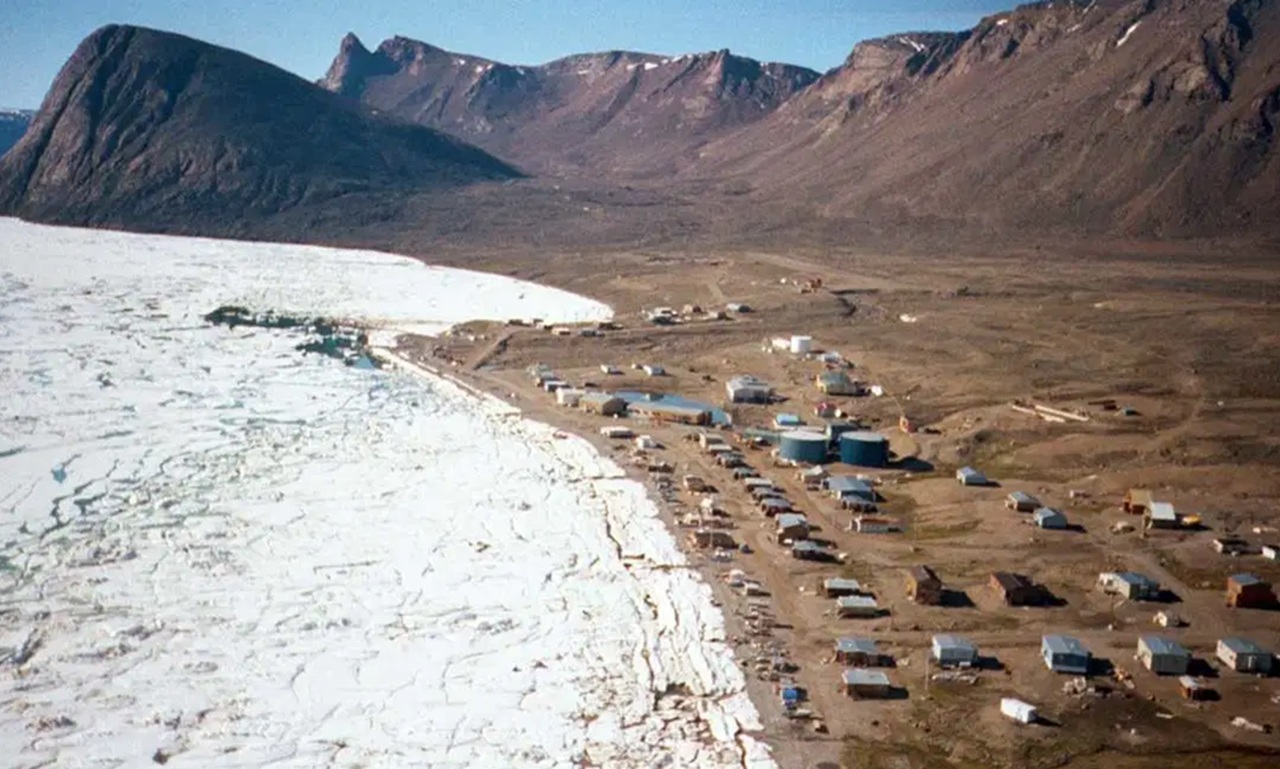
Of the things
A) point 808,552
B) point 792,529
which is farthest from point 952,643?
point 792,529

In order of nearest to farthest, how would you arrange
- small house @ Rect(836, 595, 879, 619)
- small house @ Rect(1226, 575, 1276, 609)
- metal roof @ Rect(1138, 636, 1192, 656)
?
metal roof @ Rect(1138, 636, 1192, 656)
small house @ Rect(836, 595, 879, 619)
small house @ Rect(1226, 575, 1276, 609)

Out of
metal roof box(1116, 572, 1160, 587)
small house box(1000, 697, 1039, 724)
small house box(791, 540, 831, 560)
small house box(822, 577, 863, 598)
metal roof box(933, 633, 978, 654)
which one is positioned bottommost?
small house box(1000, 697, 1039, 724)

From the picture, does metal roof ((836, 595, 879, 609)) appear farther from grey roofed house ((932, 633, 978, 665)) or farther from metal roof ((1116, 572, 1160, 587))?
metal roof ((1116, 572, 1160, 587))

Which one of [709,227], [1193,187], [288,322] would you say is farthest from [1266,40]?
[288,322]

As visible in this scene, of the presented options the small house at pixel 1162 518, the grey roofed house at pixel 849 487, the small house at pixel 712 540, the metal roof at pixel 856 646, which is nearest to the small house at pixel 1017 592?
the metal roof at pixel 856 646

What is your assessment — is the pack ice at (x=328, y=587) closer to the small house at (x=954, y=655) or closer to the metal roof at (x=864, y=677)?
the metal roof at (x=864, y=677)

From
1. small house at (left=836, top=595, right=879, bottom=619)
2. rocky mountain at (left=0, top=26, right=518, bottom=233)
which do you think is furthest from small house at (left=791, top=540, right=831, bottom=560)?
rocky mountain at (left=0, top=26, right=518, bottom=233)

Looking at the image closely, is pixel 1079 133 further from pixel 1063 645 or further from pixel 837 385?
pixel 1063 645
